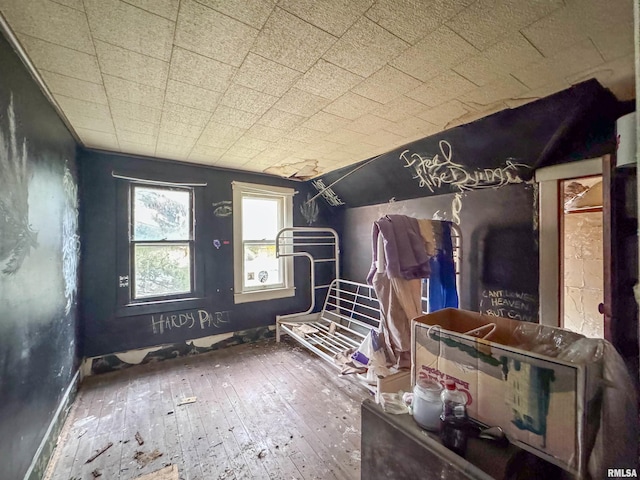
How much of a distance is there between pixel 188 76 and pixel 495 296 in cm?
279

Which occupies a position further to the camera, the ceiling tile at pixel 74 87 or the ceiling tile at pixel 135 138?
the ceiling tile at pixel 135 138

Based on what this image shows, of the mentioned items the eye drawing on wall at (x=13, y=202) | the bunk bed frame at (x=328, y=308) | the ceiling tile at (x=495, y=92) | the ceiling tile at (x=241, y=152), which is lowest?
the bunk bed frame at (x=328, y=308)

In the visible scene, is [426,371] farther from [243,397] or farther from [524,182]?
[524,182]

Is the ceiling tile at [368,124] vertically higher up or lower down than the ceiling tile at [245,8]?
lower down

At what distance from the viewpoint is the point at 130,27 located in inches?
43.4

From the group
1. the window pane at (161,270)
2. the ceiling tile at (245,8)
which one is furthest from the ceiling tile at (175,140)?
the ceiling tile at (245,8)

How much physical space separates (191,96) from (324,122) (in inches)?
36.0

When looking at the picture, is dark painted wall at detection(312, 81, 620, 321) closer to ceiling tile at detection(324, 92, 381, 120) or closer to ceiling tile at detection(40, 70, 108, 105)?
ceiling tile at detection(324, 92, 381, 120)

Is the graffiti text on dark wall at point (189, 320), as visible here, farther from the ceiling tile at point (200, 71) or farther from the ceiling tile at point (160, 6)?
the ceiling tile at point (160, 6)

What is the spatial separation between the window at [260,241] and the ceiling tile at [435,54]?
8.11ft

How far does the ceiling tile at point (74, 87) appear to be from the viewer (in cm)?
146

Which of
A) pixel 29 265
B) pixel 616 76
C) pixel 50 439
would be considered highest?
pixel 616 76

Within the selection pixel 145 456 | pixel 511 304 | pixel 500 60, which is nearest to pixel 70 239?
pixel 145 456

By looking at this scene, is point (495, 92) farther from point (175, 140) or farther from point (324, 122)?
point (175, 140)
